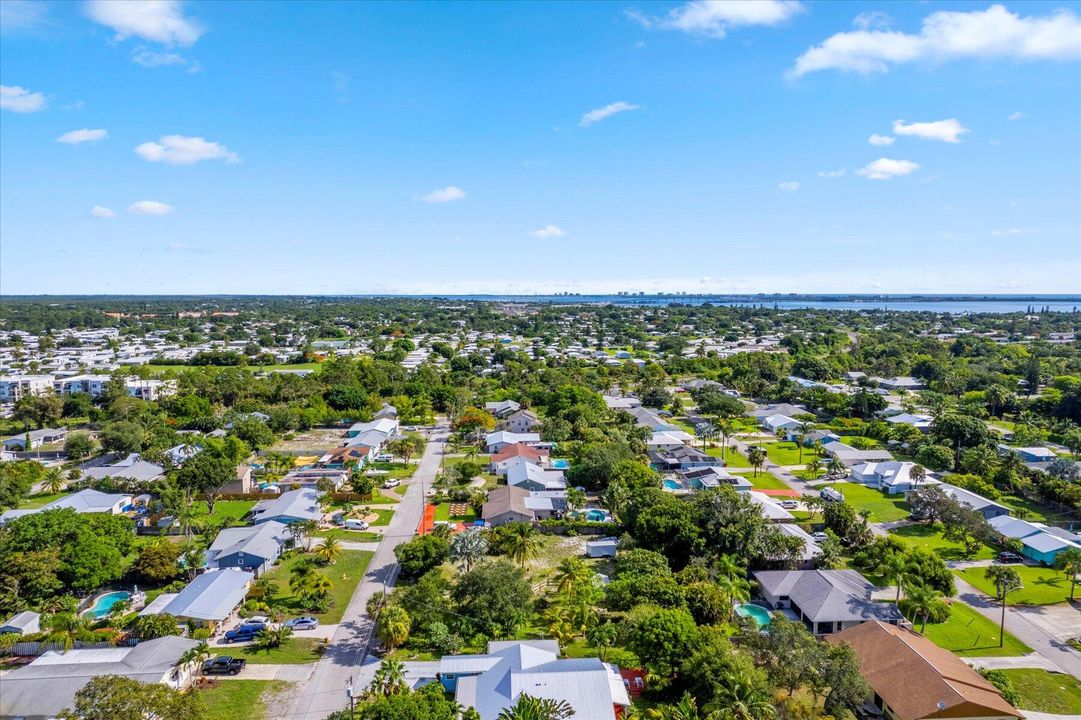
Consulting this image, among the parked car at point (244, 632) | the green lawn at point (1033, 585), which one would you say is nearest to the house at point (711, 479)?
the green lawn at point (1033, 585)

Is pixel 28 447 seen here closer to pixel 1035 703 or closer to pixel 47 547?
pixel 47 547

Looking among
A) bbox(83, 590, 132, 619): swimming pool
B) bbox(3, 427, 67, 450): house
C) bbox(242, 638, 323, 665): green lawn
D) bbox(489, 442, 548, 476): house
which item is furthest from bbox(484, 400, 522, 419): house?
bbox(242, 638, 323, 665): green lawn

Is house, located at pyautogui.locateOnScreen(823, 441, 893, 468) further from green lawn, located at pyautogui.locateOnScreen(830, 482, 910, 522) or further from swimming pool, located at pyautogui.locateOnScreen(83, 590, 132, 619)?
swimming pool, located at pyautogui.locateOnScreen(83, 590, 132, 619)

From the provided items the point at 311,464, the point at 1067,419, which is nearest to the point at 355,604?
the point at 311,464

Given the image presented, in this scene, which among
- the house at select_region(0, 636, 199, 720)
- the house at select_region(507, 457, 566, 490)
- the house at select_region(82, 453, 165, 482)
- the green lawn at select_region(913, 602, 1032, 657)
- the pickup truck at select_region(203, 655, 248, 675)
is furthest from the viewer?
the house at select_region(82, 453, 165, 482)

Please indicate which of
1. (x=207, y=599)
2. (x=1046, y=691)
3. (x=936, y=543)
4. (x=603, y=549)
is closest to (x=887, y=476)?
(x=936, y=543)

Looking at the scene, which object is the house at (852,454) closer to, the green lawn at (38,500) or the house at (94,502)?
the house at (94,502)

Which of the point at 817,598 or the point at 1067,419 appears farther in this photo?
the point at 1067,419
